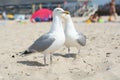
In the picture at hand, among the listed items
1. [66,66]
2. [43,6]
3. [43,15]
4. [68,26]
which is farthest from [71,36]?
[43,6]

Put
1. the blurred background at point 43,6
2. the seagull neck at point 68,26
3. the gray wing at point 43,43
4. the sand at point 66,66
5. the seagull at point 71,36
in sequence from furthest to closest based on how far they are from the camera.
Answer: the blurred background at point 43,6 → the seagull neck at point 68,26 → the seagull at point 71,36 → the gray wing at point 43,43 → the sand at point 66,66

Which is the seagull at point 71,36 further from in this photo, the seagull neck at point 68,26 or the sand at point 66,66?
the sand at point 66,66

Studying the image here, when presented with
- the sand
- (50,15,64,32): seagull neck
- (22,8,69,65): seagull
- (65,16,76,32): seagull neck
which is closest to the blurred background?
the sand

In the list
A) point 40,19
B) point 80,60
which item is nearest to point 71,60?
point 80,60

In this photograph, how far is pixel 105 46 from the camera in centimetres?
817

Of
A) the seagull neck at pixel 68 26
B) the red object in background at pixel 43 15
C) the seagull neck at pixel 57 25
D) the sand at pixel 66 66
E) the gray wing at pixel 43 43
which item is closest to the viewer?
the sand at pixel 66 66

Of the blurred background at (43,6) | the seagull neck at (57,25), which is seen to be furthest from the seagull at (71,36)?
the blurred background at (43,6)

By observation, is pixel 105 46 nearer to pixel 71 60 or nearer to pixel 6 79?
pixel 71 60

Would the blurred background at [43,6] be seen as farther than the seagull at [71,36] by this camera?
Yes

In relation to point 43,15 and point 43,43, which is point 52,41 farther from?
point 43,15

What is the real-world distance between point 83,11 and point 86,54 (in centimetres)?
3132

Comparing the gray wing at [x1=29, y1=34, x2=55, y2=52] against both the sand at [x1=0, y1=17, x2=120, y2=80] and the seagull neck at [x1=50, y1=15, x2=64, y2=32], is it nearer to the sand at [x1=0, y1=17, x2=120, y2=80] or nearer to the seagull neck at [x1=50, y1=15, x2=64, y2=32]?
the seagull neck at [x1=50, y1=15, x2=64, y2=32]

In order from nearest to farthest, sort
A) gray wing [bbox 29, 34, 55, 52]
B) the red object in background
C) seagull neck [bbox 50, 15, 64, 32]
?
gray wing [bbox 29, 34, 55, 52]
seagull neck [bbox 50, 15, 64, 32]
the red object in background

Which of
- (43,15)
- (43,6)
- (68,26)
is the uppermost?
(68,26)
